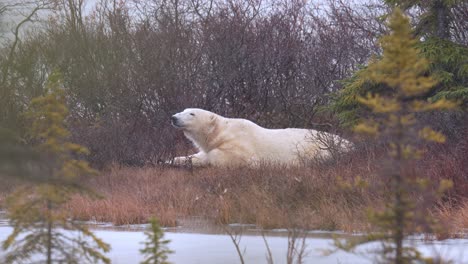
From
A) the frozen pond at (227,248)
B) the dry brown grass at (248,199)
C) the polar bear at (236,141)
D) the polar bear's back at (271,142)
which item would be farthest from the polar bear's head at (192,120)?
the frozen pond at (227,248)

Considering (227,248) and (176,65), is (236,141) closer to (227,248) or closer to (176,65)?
(176,65)

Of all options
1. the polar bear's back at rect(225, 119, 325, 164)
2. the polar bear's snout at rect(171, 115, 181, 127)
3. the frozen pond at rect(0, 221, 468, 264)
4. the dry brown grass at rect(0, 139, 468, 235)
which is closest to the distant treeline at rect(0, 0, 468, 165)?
the polar bear's snout at rect(171, 115, 181, 127)

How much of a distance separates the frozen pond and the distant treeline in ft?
17.2

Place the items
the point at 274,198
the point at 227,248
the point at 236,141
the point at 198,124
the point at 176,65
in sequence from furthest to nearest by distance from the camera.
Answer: the point at 176,65 < the point at 198,124 < the point at 236,141 < the point at 274,198 < the point at 227,248

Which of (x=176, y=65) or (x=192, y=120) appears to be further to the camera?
(x=176, y=65)

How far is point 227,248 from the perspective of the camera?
5.68 m

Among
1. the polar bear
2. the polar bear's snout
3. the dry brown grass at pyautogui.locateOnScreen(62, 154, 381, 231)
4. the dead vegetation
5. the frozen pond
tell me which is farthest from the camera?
the polar bear's snout

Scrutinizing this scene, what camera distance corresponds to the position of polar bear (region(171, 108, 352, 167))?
1198 cm

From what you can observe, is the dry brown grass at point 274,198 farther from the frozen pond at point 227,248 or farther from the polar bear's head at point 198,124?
the polar bear's head at point 198,124

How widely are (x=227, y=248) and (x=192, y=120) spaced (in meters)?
6.70

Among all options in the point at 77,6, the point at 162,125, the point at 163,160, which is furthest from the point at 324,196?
the point at 77,6

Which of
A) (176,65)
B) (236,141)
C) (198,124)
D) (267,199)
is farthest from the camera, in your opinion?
(176,65)

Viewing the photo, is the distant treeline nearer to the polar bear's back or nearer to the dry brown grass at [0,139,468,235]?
the polar bear's back

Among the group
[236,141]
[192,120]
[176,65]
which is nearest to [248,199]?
[236,141]
